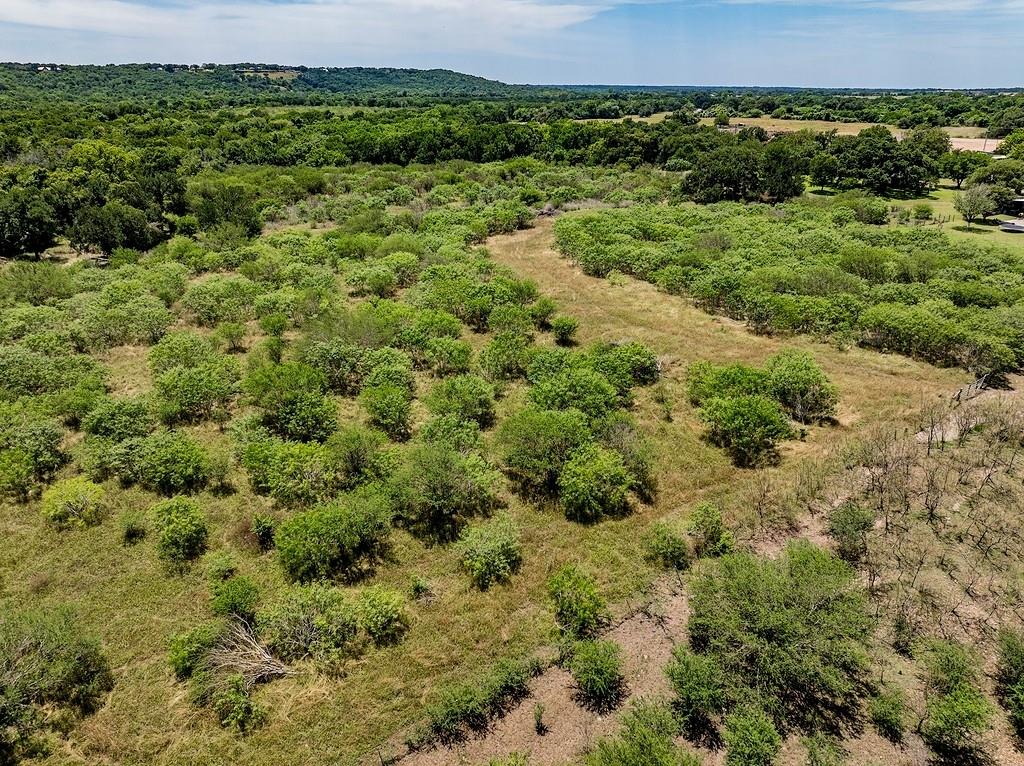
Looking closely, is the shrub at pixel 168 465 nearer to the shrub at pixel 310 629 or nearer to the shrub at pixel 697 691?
the shrub at pixel 310 629

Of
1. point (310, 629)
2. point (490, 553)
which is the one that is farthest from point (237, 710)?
point (490, 553)

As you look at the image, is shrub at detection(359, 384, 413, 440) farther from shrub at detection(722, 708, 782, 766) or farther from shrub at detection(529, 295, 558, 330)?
shrub at detection(722, 708, 782, 766)

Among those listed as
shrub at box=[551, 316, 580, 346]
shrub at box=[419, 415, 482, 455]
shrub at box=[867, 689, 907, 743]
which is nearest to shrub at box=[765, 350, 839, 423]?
shrub at box=[551, 316, 580, 346]

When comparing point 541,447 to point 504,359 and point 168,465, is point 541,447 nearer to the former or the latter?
point 504,359

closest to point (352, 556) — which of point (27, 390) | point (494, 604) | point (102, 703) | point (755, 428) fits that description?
point (494, 604)

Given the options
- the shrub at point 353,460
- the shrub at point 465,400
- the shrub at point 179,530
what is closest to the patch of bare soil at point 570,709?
the shrub at point 353,460

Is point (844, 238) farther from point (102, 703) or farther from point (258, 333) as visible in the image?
point (102, 703)

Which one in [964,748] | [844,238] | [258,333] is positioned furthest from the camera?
[844,238]
